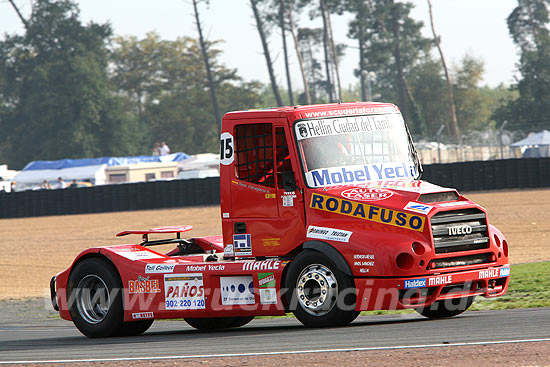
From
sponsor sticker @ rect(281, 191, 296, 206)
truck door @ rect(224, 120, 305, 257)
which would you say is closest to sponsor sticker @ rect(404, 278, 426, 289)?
truck door @ rect(224, 120, 305, 257)

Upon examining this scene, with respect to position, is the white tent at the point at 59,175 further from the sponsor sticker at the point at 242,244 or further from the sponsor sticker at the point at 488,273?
the sponsor sticker at the point at 488,273

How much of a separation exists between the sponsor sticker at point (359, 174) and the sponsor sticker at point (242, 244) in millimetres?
989

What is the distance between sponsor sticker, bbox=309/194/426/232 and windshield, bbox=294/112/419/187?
0.82ft

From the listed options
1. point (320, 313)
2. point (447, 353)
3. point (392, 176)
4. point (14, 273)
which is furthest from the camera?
point (14, 273)

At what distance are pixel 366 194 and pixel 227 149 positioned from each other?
173 cm

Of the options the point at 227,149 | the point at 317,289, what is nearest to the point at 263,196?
the point at 227,149

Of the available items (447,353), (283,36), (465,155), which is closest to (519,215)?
(465,155)

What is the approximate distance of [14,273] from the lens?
23.0 meters

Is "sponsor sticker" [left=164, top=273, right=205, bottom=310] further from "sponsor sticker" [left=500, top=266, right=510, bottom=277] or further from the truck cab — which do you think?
"sponsor sticker" [left=500, top=266, right=510, bottom=277]

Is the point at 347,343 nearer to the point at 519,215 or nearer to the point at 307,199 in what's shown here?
the point at 307,199

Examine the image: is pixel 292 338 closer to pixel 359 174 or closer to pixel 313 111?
pixel 359 174

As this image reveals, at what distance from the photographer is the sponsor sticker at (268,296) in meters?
10.3

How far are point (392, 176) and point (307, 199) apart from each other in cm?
107

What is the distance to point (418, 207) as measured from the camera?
32.3 feet
